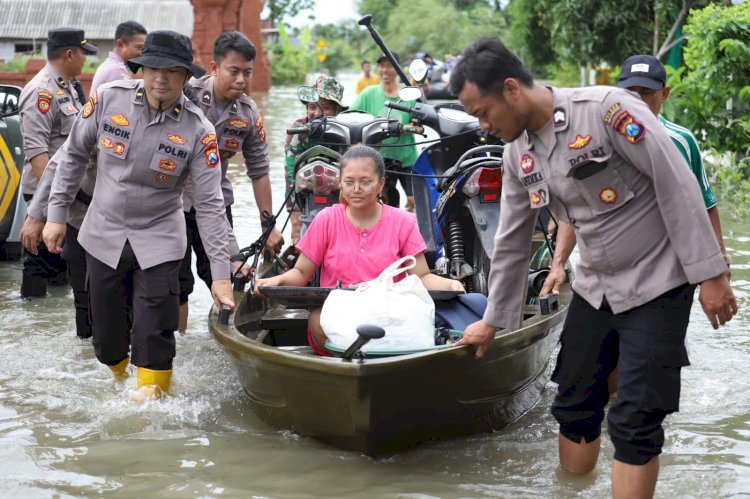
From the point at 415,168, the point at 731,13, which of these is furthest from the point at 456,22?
the point at 415,168

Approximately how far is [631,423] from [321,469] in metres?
1.74

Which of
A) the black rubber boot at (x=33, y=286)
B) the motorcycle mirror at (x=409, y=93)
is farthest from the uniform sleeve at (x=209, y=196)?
the black rubber boot at (x=33, y=286)

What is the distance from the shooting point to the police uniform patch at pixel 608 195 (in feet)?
12.9

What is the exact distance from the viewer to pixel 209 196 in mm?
5664

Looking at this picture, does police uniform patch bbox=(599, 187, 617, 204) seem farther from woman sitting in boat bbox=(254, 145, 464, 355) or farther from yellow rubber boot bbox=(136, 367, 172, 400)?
yellow rubber boot bbox=(136, 367, 172, 400)

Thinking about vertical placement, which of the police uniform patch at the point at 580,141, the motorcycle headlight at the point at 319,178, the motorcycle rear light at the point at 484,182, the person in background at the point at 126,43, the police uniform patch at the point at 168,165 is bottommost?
the motorcycle headlight at the point at 319,178

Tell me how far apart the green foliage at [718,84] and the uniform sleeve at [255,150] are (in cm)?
691

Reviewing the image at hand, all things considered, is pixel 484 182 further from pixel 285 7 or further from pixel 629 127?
pixel 285 7

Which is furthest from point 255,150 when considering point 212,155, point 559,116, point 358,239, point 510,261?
point 559,116

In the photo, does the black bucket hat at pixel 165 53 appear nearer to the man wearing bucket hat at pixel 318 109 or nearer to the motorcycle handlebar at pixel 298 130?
the motorcycle handlebar at pixel 298 130

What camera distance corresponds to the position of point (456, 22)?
265 feet

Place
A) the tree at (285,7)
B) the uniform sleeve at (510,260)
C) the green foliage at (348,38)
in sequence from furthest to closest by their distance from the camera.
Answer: the green foliage at (348,38) < the tree at (285,7) < the uniform sleeve at (510,260)

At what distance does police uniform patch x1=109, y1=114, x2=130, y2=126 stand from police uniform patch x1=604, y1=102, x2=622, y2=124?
2618 mm

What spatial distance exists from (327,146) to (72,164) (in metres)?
2.77
